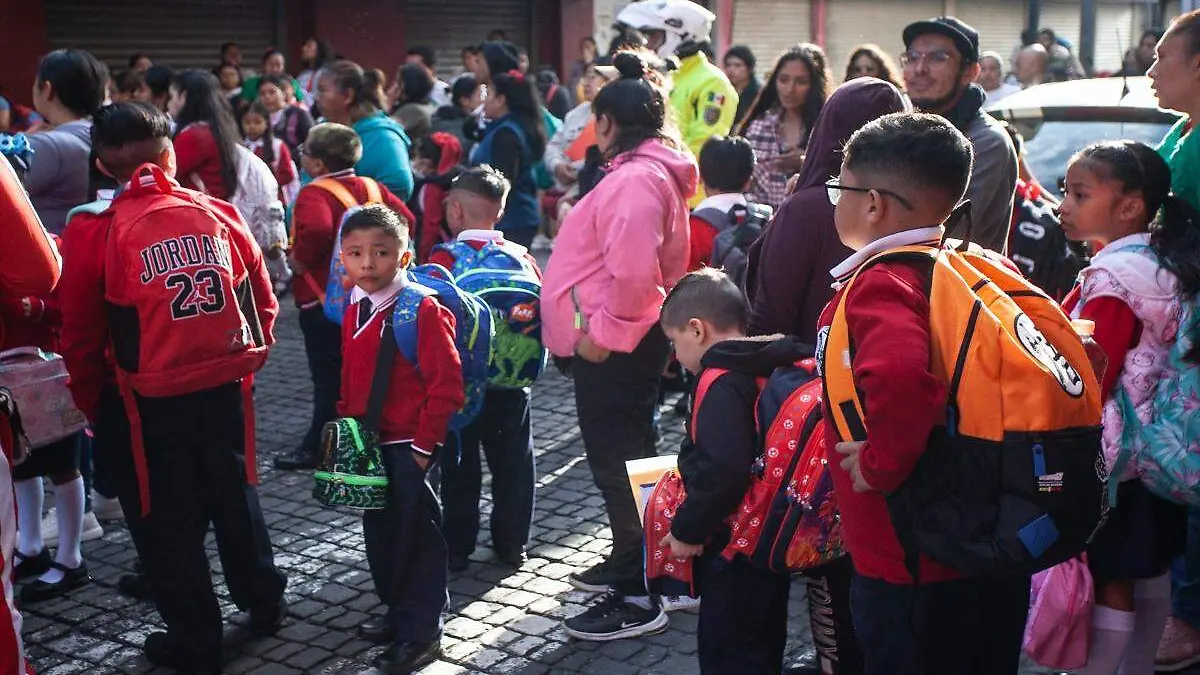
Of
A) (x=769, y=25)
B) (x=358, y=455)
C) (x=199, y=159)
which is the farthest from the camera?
(x=769, y=25)

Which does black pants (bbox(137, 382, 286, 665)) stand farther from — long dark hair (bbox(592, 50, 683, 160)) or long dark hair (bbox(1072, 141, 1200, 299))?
long dark hair (bbox(1072, 141, 1200, 299))

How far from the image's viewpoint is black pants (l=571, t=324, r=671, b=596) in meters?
4.62

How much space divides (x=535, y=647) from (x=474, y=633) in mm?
248

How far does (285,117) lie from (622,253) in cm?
728

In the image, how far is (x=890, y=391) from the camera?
7.73ft

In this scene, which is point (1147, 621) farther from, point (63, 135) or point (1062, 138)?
point (63, 135)

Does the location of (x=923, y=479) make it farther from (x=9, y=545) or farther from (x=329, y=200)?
(x=329, y=200)

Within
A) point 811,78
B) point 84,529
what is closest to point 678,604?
point 84,529

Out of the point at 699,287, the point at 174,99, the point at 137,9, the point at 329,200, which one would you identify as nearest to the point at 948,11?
the point at 137,9

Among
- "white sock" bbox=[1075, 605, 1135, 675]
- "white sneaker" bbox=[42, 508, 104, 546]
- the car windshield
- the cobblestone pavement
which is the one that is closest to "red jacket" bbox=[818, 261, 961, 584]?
"white sock" bbox=[1075, 605, 1135, 675]

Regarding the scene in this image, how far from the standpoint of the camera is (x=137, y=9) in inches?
558

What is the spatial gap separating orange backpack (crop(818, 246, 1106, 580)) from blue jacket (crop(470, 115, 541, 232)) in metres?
5.22

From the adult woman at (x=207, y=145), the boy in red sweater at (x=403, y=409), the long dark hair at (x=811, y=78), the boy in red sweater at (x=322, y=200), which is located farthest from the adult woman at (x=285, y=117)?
the boy in red sweater at (x=403, y=409)

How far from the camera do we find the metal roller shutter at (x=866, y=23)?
23.4 metres
